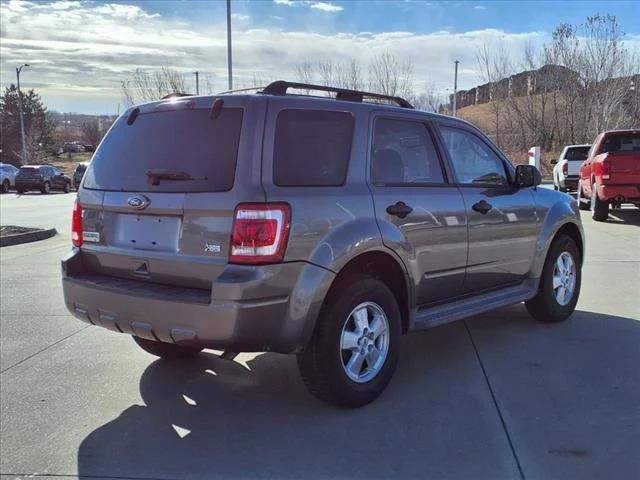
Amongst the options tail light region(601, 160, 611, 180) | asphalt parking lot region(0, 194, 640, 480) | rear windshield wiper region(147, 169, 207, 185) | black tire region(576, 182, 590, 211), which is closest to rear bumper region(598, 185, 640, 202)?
tail light region(601, 160, 611, 180)

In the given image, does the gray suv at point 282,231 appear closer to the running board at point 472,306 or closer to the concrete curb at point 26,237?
the running board at point 472,306

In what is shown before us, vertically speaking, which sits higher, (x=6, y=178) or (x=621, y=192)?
(x=621, y=192)

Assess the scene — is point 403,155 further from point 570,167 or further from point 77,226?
point 570,167

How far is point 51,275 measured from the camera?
8.58 meters

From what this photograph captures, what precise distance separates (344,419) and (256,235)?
1295 millimetres

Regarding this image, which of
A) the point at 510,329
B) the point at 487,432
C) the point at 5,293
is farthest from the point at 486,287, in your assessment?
the point at 5,293

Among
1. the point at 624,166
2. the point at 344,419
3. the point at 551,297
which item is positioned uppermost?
the point at 624,166

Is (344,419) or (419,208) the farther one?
(419,208)

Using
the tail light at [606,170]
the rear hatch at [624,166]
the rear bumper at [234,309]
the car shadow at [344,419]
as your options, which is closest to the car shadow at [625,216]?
the rear hatch at [624,166]

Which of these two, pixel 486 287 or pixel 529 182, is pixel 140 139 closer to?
pixel 486 287

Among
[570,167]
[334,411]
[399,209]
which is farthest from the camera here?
[570,167]

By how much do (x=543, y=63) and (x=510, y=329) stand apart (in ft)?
127

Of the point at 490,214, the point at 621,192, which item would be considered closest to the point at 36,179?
the point at 621,192

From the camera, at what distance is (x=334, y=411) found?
3.87 meters
